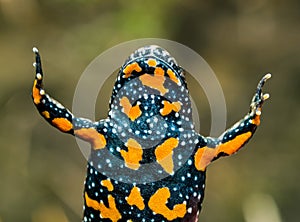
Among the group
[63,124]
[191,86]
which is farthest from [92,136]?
[191,86]

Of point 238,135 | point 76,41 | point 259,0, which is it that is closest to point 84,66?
point 76,41

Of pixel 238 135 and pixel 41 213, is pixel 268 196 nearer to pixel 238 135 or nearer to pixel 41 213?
pixel 41 213

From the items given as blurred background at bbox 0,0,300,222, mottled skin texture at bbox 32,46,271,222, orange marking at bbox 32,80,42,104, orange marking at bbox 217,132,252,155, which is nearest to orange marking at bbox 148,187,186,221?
mottled skin texture at bbox 32,46,271,222

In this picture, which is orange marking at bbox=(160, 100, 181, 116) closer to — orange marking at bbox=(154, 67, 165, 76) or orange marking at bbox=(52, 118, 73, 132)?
orange marking at bbox=(154, 67, 165, 76)

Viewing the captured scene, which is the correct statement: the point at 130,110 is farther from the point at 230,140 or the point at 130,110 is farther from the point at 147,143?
the point at 230,140
